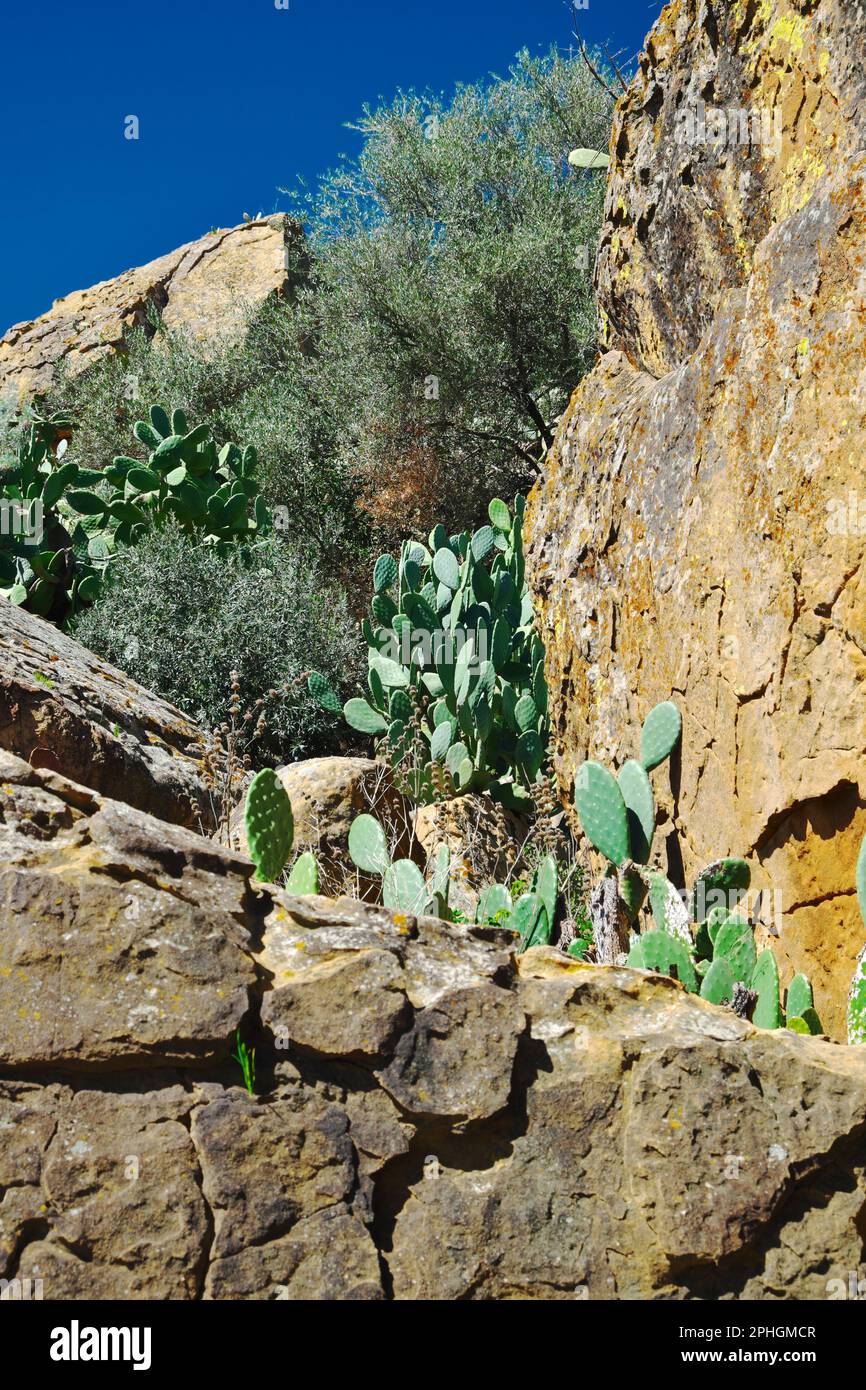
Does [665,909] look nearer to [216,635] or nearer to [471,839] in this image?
[471,839]

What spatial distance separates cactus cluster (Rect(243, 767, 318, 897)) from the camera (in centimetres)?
343

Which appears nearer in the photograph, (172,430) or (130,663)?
(130,663)

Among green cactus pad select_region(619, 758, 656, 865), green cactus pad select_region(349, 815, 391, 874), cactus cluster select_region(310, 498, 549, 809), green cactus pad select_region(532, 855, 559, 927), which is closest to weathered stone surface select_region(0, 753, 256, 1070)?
green cactus pad select_region(532, 855, 559, 927)

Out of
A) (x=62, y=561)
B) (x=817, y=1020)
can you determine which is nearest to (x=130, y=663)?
(x=62, y=561)

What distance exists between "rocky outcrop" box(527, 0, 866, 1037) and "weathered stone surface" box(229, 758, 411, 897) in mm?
1142

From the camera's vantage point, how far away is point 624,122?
5438 millimetres

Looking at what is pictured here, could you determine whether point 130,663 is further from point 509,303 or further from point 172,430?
point 509,303

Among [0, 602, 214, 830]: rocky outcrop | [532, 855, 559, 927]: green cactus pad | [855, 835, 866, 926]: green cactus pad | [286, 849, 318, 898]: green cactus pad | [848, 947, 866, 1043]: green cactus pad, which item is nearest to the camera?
[848, 947, 866, 1043]: green cactus pad

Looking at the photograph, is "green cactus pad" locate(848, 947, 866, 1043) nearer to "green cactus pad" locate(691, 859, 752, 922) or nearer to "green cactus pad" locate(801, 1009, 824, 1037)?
"green cactus pad" locate(801, 1009, 824, 1037)

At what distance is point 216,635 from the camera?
838 cm

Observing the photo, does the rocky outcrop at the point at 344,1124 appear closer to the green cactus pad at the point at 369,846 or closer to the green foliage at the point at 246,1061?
the green foliage at the point at 246,1061

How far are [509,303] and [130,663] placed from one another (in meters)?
6.54

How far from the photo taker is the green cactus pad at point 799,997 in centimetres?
322

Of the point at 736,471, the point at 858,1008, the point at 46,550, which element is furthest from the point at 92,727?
the point at 46,550
